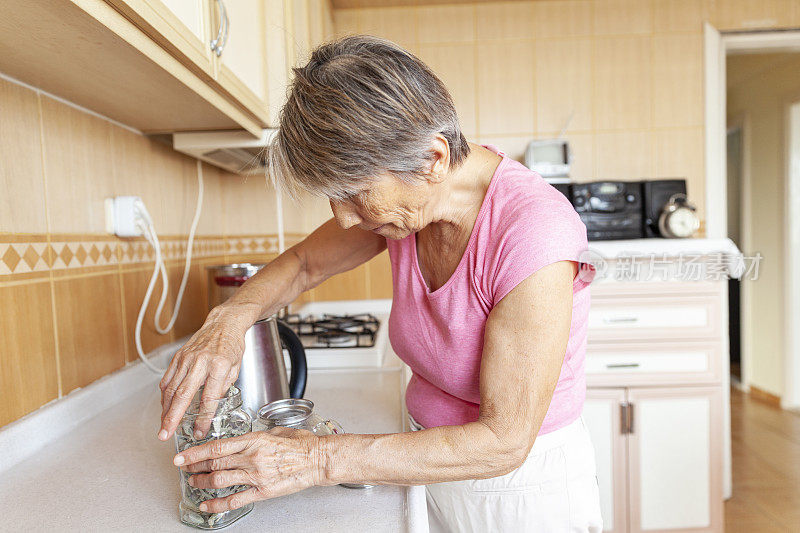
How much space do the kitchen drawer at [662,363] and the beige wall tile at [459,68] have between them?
1.18 m

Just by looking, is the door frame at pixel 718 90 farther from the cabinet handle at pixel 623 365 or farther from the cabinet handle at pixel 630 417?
the cabinet handle at pixel 630 417

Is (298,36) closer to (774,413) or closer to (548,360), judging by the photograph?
(548,360)

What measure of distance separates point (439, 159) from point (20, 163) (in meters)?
0.69

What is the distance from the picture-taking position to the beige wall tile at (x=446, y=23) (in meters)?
2.51

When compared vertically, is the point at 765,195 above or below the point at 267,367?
above

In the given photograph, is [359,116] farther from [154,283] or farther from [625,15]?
[625,15]

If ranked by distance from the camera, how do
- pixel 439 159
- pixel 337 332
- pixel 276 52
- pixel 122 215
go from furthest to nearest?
pixel 337 332 → pixel 276 52 → pixel 122 215 → pixel 439 159

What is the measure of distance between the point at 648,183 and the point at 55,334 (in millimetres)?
2176

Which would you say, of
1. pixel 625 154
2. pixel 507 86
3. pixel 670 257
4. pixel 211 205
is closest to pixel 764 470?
pixel 670 257

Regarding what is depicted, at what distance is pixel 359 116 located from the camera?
62 cm

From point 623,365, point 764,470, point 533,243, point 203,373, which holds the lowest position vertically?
point 764,470

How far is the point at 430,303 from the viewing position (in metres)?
0.85

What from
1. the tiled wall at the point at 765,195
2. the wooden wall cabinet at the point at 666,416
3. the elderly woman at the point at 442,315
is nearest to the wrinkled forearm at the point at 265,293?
the elderly woman at the point at 442,315

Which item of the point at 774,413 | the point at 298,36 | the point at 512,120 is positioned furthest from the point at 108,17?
the point at 774,413
